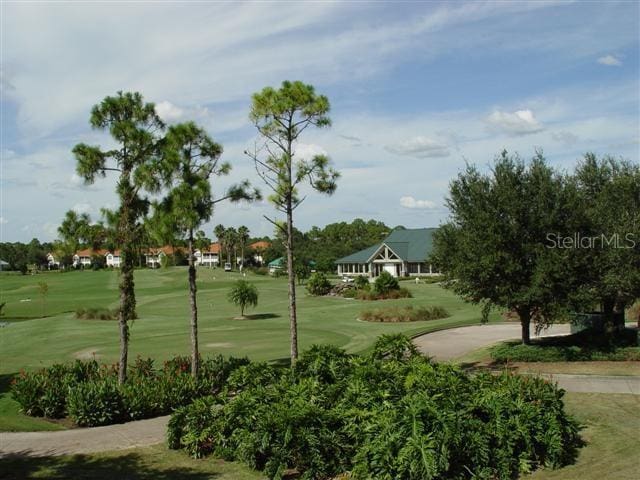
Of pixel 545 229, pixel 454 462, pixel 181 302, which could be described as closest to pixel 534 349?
pixel 545 229

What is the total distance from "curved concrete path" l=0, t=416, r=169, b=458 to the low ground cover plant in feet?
41.8

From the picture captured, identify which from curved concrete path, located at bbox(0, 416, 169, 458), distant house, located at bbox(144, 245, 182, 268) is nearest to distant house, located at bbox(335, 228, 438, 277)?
distant house, located at bbox(144, 245, 182, 268)

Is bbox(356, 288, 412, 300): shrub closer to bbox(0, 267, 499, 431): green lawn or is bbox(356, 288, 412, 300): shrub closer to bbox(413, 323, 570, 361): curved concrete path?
bbox(0, 267, 499, 431): green lawn

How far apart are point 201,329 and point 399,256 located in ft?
157

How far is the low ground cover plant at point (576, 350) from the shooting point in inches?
834

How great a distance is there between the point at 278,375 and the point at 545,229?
1120 centimetres

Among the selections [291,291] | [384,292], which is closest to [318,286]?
[384,292]

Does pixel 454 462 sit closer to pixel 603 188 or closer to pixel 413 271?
pixel 603 188

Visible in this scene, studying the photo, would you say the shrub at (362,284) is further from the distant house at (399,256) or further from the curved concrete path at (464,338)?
the distant house at (399,256)

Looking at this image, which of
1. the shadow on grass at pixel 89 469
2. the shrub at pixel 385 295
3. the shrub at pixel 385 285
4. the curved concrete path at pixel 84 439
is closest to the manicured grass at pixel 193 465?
the shadow on grass at pixel 89 469

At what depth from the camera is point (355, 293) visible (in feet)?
173

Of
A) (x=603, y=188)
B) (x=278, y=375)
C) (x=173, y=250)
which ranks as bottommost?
(x=278, y=375)

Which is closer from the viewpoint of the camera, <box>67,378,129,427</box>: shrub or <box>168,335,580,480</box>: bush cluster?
<box>168,335,580,480</box>: bush cluster

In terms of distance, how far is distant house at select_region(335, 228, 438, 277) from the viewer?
79875 millimetres
